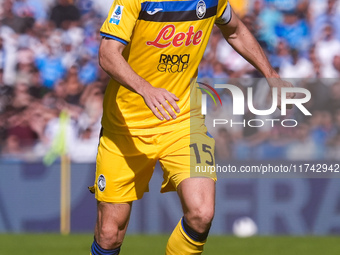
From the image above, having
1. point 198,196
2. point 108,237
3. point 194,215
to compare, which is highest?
point 198,196

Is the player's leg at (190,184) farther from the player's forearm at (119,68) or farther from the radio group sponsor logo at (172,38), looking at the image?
the player's forearm at (119,68)

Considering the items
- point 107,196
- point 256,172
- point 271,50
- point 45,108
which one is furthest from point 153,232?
point 107,196

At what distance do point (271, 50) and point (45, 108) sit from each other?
3.29 m

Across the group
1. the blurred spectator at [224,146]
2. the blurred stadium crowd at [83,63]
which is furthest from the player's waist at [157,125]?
the blurred stadium crowd at [83,63]

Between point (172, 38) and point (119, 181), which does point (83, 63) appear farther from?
point (172, 38)

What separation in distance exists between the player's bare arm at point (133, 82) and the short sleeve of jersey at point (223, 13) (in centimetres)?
94

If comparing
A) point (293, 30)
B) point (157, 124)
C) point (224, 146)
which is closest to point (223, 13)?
point (157, 124)

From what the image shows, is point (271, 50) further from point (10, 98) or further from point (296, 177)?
point (10, 98)

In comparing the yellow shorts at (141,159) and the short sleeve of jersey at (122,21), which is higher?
the short sleeve of jersey at (122,21)

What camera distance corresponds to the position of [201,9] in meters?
4.93

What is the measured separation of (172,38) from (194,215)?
1183 millimetres

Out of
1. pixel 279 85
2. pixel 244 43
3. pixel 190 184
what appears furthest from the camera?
pixel 244 43

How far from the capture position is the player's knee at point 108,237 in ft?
16.6

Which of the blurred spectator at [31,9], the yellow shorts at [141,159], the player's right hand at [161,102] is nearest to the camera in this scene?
the player's right hand at [161,102]
